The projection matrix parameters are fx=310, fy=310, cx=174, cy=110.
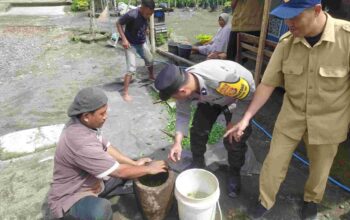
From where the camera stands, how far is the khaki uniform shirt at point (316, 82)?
2.73m

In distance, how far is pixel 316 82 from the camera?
288 centimetres

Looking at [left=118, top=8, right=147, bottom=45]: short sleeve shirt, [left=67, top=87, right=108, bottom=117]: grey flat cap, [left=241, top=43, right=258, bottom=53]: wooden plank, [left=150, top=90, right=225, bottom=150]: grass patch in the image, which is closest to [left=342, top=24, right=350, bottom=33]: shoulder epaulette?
[left=67, top=87, right=108, bottom=117]: grey flat cap

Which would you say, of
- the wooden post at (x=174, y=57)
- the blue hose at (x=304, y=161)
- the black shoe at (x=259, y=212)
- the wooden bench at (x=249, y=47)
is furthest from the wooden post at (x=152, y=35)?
the black shoe at (x=259, y=212)

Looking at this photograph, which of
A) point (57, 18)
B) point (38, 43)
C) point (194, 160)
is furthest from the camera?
point (57, 18)

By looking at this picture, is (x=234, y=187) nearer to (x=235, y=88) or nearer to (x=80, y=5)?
(x=235, y=88)

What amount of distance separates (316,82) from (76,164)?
7.78 ft

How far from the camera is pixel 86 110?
2826 mm

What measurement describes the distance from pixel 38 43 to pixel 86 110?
8678 millimetres

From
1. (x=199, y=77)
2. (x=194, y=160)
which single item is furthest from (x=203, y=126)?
(x=199, y=77)

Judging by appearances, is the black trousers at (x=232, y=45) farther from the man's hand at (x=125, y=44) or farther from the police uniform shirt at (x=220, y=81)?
the police uniform shirt at (x=220, y=81)

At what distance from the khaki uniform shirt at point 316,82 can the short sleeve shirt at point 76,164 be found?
5.99 ft

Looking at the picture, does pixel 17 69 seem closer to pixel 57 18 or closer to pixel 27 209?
pixel 27 209

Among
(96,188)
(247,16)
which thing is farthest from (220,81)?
(247,16)

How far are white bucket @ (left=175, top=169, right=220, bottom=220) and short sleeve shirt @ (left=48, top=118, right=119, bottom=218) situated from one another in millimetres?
722
